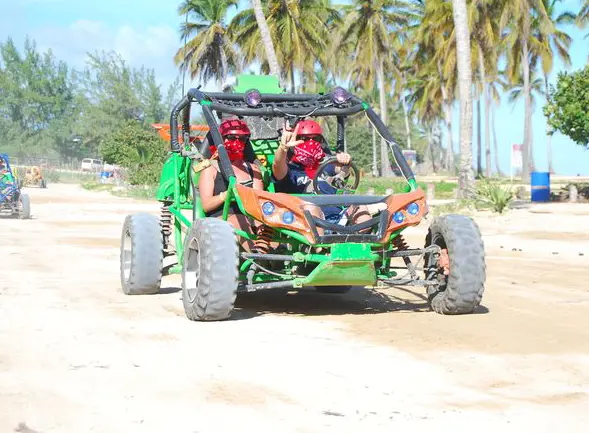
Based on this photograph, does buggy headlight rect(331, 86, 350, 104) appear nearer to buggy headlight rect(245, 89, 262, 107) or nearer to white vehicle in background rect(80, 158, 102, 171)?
buggy headlight rect(245, 89, 262, 107)

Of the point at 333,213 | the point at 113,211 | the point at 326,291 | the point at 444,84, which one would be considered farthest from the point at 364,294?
the point at 444,84

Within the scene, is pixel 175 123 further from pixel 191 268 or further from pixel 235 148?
pixel 191 268

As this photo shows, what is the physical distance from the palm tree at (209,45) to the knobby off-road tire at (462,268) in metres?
43.2

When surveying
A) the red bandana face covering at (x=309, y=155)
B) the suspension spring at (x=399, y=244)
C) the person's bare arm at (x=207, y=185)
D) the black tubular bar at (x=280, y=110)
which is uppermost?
the black tubular bar at (x=280, y=110)

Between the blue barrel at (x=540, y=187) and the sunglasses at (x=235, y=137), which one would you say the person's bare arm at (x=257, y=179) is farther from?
the blue barrel at (x=540, y=187)

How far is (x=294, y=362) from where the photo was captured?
5672 mm

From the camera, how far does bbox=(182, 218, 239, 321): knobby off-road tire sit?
6.91 metres

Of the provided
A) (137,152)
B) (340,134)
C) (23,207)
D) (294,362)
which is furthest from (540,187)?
(137,152)

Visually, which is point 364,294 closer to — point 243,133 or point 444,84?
point 243,133

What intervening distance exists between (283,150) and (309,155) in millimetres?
510

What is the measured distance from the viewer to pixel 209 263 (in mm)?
6902

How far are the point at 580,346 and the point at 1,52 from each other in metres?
106

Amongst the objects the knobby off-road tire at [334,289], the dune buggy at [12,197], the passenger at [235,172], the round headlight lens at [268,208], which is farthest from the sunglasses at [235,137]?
the dune buggy at [12,197]

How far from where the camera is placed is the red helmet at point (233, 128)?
7.94 m
